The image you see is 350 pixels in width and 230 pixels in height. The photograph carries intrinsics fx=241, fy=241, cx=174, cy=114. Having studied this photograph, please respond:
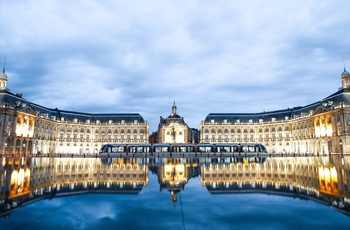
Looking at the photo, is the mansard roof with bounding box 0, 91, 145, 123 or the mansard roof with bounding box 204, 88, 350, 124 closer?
the mansard roof with bounding box 0, 91, 145, 123

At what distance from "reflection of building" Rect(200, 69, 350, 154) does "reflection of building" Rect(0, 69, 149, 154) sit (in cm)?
4104

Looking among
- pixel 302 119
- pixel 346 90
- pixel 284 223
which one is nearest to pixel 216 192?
pixel 284 223

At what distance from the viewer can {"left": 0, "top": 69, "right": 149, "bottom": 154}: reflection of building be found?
242 feet

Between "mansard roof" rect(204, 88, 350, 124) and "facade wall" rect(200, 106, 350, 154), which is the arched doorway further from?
"mansard roof" rect(204, 88, 350, 124)

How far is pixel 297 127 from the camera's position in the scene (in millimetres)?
105000

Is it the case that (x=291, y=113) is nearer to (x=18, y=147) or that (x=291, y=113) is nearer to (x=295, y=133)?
(x=295, y=133)

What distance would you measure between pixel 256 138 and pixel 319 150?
125 ft

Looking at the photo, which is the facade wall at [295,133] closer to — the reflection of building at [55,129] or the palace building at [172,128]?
the palace building at [172,128]

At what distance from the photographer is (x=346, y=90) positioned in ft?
255

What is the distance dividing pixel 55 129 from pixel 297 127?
107 m

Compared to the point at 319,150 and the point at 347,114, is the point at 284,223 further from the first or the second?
the point at 319,150

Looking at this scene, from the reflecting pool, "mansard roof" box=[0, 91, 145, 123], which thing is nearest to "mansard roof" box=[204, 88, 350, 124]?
"mansard roof" box=[0, 91, 145, 123]

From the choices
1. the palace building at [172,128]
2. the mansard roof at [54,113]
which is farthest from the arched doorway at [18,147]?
the mansard roof at [54,113]

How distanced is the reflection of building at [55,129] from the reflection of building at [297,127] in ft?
135
